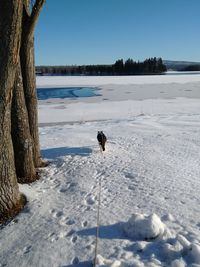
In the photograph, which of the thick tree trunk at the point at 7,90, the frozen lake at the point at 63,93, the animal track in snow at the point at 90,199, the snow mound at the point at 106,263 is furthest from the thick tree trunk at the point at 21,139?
the frozen lake at the point at 63,93

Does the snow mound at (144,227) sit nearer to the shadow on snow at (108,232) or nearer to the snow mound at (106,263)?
the shadow on snow at (108,232)

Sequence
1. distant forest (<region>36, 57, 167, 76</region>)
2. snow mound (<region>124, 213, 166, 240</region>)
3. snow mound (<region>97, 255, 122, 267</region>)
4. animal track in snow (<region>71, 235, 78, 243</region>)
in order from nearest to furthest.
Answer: snow mound (<region>97, 255, 122, 267</region>), snow mound (<region>124, 213, 166, 240</region>), animal track in snow (<region>71, 235, 78, 243</region>), distant forest (<region>36, 57, 167, 76</region>)

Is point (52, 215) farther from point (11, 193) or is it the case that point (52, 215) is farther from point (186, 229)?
point (186, 229)

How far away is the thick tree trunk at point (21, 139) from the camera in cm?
536

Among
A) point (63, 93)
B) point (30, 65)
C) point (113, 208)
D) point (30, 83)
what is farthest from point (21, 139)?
point (63, 93)

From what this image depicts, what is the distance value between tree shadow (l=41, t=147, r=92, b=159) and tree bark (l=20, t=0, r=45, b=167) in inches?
28.9

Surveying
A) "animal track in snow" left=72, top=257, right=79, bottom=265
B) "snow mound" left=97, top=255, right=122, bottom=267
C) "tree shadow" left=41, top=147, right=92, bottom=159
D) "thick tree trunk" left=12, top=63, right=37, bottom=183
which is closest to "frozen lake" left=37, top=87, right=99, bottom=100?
"tree shadow" left=41, top=147, right=92, bottom=159

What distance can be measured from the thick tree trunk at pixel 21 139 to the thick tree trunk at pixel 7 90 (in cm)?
71

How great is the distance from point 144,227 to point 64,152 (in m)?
3.69

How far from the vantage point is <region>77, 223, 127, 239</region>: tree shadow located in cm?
394

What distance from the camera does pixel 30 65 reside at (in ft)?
19.3

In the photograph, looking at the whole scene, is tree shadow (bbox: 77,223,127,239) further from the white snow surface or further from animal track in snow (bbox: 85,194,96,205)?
animal track in snow (bbox: 85,194,96,205)

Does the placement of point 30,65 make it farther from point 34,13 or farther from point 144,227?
point 144,227

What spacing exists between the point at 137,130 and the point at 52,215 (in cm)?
579
